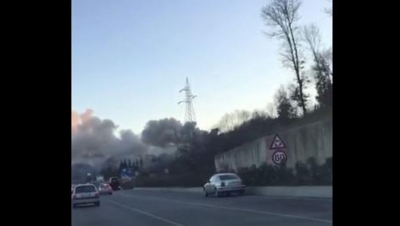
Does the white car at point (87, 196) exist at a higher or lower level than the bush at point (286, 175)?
lower

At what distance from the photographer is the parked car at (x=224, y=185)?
81.4 ft

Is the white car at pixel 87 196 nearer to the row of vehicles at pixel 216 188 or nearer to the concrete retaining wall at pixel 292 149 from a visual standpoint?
the row of vehicles at pixel 216 188

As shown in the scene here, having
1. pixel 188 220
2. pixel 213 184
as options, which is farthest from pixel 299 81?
pixel 188 220

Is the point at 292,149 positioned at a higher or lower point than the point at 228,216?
higher

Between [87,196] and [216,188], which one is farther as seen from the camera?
[87,196]

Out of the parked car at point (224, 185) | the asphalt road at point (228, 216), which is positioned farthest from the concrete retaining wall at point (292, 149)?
the asphalt road at point (228, 216)

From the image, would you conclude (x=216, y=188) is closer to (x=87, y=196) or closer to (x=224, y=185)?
(x=224, y=185)

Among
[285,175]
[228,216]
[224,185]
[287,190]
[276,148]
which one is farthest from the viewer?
[285,175]

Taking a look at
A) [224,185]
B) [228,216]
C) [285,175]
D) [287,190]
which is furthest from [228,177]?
[228,216]

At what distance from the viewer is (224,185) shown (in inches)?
1004

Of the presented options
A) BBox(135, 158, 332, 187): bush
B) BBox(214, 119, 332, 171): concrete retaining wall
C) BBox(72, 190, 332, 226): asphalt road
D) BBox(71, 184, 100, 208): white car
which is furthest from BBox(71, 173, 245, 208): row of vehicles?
BBox(72, 190, 332, 226): asphalt road

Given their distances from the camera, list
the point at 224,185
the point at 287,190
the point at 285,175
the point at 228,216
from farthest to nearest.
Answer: the point at 285,175
the point at 287,190
the point at 224,185
the point at 228,216

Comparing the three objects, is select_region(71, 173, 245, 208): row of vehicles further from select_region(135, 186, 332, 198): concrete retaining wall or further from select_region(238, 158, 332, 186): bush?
select_region(135, 186, 332, 198): concrete retaining wall
